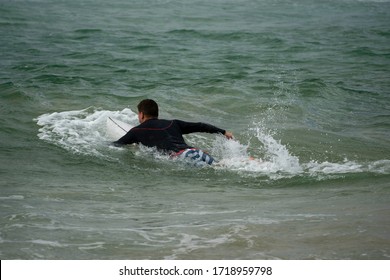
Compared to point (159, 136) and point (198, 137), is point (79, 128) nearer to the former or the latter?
point (198, 137)

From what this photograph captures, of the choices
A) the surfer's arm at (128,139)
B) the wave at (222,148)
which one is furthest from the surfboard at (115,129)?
the surfer's arm at (128,139)

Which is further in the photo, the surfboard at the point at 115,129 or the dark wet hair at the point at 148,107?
the surfboard at the point at 115,129

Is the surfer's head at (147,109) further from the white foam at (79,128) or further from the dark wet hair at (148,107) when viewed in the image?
the white foam at (79,128)

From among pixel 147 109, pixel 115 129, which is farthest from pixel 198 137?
pixel 147 109

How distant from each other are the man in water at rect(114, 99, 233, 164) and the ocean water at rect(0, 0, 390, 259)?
215mm

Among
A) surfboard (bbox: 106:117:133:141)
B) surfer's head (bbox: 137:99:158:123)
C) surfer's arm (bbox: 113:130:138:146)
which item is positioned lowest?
surfboard (bbox: 106:117:133:141)

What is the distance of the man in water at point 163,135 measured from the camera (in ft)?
30.3

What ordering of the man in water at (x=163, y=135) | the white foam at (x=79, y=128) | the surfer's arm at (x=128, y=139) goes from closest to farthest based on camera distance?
the man in water at (x=163, y=135) < the surfer's arm at (x=128, y=139) < the white foam at (x=79, y=128)

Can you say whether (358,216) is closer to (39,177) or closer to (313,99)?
(39,177)

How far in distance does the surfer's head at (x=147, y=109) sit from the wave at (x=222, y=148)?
0.46 meters

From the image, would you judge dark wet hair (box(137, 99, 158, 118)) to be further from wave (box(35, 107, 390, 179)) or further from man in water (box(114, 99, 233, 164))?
wave (box(35, 107, 390, 179))

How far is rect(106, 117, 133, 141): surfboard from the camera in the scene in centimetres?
1083

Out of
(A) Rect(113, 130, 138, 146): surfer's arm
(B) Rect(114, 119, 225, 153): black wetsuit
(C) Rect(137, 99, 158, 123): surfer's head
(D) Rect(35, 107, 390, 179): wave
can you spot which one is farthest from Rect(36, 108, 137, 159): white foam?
(C) Rect(137, 99, 158, 123): surfer's head

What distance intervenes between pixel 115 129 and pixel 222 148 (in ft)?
5.89
